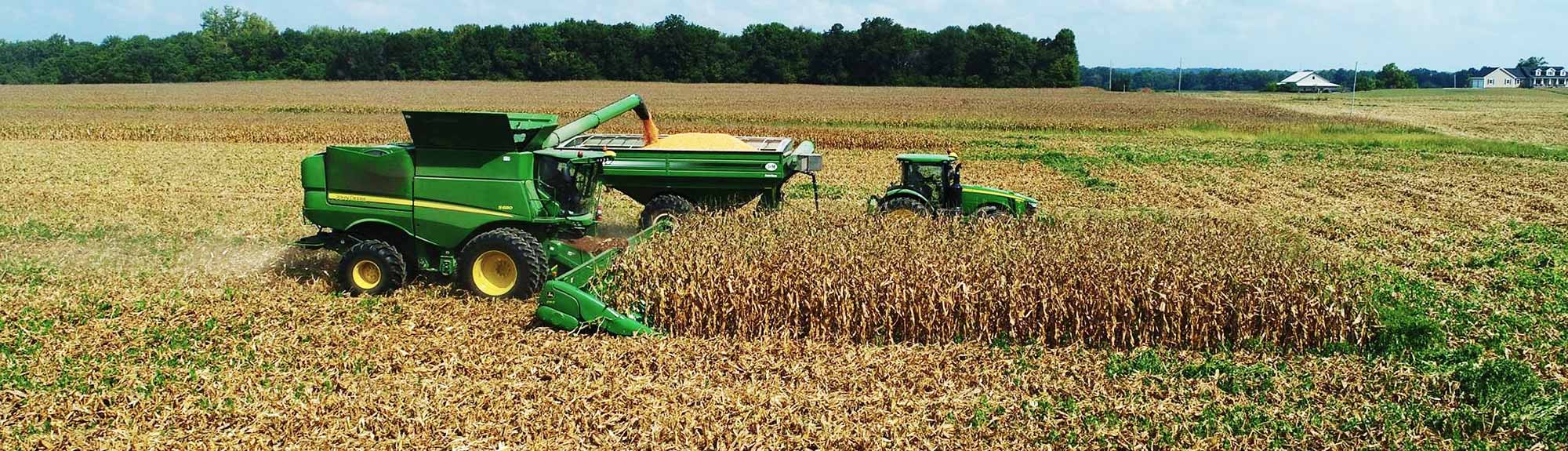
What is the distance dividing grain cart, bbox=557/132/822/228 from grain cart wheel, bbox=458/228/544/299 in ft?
9.16

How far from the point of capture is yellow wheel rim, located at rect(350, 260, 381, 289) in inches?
393

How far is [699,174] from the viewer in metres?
12.9

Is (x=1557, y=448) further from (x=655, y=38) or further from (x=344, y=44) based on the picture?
(x=344, y=44)

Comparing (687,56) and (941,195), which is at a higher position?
(687,56)

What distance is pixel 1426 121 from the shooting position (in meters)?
48.3

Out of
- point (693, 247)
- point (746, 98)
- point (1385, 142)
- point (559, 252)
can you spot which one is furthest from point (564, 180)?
point (746, 98)

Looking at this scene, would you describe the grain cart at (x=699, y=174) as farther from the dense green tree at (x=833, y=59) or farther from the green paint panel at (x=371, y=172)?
the dense green tree at (x=833, y=59)

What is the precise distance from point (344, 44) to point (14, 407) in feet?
255

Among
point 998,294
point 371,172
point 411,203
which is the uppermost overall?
point 371,172

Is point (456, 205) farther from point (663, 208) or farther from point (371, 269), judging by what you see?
point (663, 208)

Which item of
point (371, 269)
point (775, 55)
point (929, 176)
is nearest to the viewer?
point (371, 269)

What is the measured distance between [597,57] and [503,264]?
230ft

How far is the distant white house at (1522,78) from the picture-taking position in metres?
159

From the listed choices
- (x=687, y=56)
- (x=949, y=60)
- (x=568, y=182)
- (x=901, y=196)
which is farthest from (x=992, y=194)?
(x=949, y=60)
